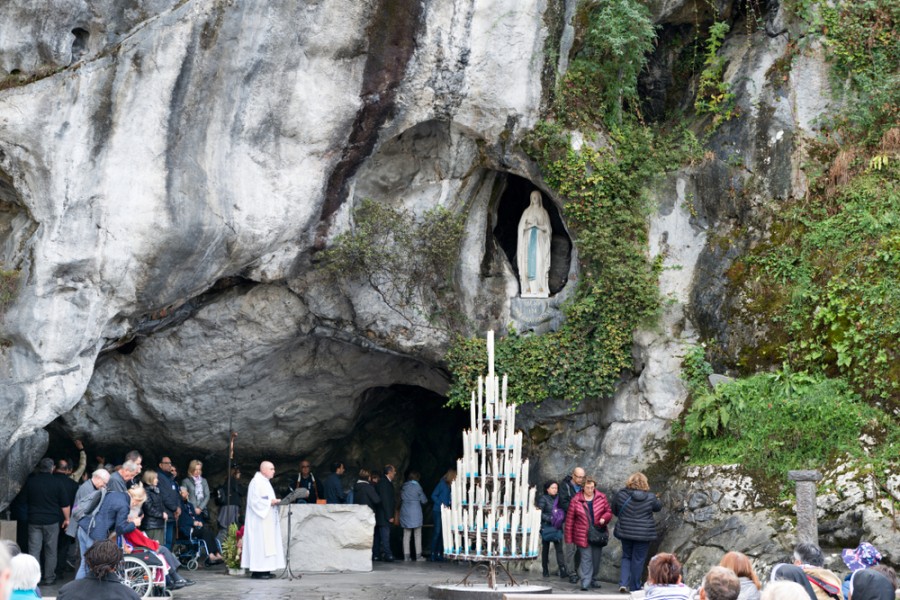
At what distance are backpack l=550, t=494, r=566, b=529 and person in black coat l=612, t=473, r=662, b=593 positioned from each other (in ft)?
5.86

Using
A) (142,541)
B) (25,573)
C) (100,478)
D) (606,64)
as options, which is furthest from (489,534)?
(606,64)

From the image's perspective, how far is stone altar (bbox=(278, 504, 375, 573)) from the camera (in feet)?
50.4

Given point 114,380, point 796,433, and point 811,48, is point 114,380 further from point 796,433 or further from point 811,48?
point 811,48

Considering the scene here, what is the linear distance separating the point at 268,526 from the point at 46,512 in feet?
8.81

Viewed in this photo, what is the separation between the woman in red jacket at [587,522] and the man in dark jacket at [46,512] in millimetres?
6144

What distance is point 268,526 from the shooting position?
14242 millimetres

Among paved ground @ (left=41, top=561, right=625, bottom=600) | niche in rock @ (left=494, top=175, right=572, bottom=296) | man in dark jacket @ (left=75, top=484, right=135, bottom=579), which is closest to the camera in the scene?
man in dark jacket @ (left=75, top=484, right=135, bottom=579)

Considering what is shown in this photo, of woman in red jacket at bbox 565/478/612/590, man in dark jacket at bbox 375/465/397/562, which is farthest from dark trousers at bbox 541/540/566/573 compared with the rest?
man in dark jacket at bbox 375/465/397/562

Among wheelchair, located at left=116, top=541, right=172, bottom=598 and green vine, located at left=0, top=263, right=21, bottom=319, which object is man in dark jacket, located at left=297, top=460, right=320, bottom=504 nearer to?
green vine, located at left=0, top=263, right=21, bottom=319

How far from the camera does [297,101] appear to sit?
48.1 ft

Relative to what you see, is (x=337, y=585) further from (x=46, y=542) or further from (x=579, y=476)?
(x=46, y=542)

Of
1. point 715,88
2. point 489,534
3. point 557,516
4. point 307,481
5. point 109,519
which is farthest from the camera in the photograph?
point 307,481

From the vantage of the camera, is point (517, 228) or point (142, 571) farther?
point (517, 228)

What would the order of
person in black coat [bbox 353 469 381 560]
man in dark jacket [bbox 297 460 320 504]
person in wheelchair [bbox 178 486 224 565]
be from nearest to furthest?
person in wheelchair [bbox 178 486 224 565] → person in black coat [bbox 353 469 381 560] → man in dark jacket [bbox 297 460 320 504]
